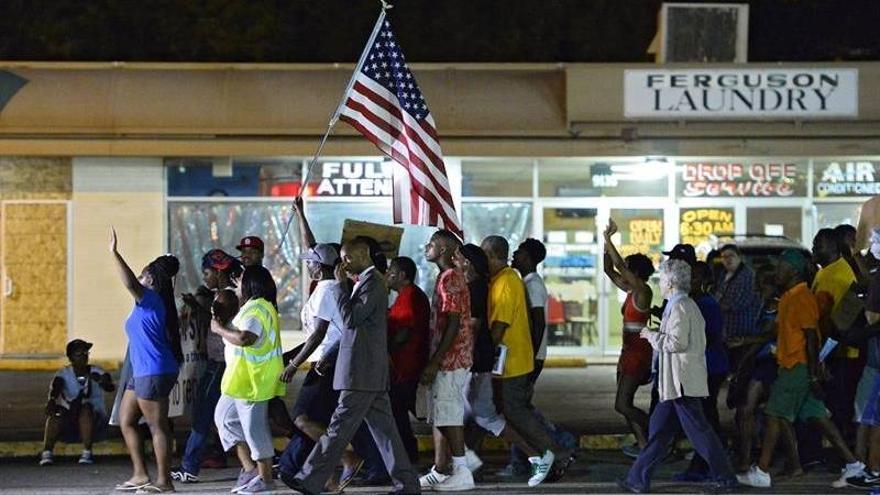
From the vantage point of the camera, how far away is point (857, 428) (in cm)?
1089

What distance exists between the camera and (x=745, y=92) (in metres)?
19.4

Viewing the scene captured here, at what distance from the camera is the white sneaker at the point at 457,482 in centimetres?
1034

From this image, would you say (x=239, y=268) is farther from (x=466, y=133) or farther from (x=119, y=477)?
(x=466, y=133)

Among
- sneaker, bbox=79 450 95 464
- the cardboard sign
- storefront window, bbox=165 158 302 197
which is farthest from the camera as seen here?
storefront window, bbox=165 158 302 197

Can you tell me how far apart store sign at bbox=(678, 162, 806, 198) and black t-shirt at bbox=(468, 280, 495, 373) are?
10.6 meters

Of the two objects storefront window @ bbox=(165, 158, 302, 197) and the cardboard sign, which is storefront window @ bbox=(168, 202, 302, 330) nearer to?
storefront window @ bbox=(165, 158, 302, 197)

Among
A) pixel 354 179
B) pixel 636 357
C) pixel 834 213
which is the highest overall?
pixel 354 179

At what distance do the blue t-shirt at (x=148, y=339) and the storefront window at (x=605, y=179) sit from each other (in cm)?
1128

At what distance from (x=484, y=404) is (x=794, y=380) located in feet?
7.53

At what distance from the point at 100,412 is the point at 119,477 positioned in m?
0.95

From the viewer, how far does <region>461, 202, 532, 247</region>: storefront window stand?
67.9 ft

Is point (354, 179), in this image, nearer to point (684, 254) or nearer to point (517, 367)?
point (684, 254)

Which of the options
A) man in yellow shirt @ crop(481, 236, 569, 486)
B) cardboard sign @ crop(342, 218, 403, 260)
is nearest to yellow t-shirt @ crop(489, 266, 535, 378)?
man in yellow shirt @ crop(481, 236, 569, 486)

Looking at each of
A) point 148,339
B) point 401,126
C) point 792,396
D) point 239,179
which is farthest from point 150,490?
point 239,179
